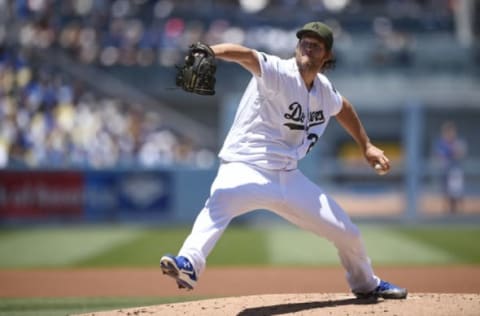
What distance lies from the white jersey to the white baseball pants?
8 centimetres

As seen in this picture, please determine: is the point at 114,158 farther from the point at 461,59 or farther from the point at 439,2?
the point at 439,2

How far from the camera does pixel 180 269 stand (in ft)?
16.9

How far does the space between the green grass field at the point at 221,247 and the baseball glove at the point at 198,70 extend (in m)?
2.63

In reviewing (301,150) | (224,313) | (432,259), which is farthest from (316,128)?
(432,259)

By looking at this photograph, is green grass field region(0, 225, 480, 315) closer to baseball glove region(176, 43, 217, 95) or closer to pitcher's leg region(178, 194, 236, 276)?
pitcher's leg region(178, 194, 236, 276)

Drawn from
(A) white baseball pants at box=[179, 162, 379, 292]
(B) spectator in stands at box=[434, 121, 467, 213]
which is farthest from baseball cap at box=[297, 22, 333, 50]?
(B) spectator in stands at box=[434, 121, 467, 213]

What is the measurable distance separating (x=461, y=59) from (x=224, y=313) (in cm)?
1736

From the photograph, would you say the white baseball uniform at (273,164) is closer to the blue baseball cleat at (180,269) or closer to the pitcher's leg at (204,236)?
the pitcher's leg at (204,236)

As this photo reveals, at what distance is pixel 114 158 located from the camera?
16.7 m

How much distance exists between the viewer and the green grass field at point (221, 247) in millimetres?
10250

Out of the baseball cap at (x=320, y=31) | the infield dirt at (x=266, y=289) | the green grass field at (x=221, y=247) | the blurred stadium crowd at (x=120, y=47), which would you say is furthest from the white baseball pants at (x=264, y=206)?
the blurred stadium crowd at (x=120, y=47)

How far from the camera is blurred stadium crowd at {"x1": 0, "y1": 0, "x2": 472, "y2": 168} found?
1670 cm

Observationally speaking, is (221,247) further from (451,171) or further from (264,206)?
(264,206)

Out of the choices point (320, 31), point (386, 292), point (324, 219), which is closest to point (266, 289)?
point (386, 292)
